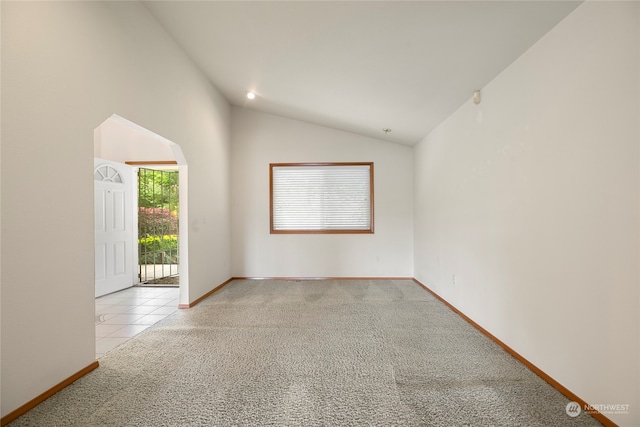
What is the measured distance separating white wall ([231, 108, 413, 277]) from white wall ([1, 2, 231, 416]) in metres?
2.67

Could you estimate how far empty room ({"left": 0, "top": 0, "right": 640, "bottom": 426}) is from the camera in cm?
164

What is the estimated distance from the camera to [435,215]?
4.32m

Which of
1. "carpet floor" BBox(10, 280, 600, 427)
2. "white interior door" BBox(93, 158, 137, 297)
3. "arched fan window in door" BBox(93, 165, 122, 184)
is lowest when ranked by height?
"carpet floor" BBox(10, 280, 600, 427)

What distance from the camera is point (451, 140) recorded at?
146 inches

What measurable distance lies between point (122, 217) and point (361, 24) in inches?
183

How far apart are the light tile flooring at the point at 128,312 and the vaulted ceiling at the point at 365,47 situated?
125 inches

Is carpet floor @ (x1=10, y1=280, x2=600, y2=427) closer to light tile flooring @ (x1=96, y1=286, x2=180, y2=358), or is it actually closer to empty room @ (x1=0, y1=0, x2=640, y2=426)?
empty room @ (x1=0, y1=0, x2=640, y2=426)

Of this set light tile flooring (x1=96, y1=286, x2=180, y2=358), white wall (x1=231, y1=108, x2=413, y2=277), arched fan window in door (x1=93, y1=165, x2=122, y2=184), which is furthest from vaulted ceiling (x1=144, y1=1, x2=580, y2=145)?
light tile flooring (x1=96, y1=286, x2=180, y2=358)

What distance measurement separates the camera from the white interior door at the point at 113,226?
446 centimetres

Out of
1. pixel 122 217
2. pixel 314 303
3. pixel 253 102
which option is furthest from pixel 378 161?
pixel 122 217

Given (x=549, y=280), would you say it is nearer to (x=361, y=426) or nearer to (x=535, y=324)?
(x=535, y=324)

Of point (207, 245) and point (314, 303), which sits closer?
point (314, 303)

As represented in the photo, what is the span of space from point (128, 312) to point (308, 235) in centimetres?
296

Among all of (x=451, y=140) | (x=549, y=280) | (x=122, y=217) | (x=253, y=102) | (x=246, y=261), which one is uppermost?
(x=253, y=102)
